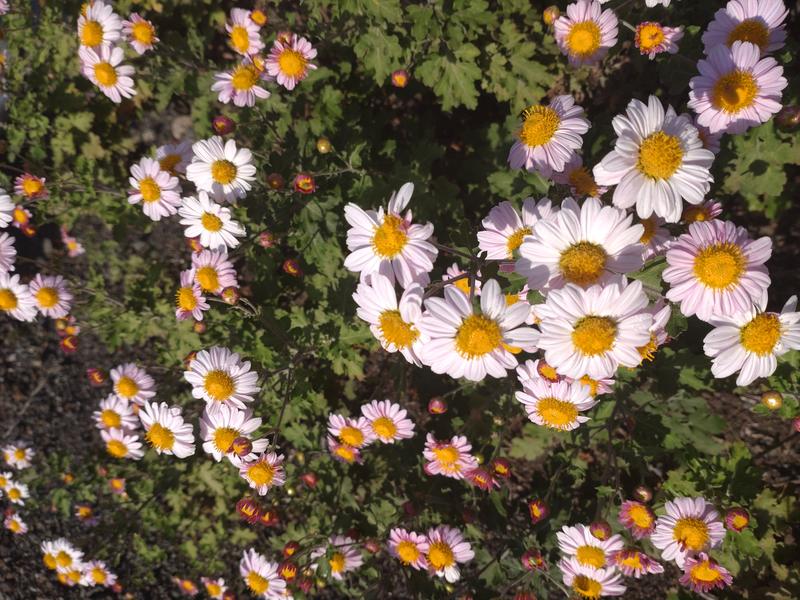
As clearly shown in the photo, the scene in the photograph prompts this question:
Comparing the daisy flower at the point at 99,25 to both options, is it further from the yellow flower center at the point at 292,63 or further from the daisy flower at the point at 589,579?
the daisy flower at the point at 589,579

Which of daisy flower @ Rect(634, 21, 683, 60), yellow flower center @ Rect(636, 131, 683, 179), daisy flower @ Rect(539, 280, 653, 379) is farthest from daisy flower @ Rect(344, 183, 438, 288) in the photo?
daisy flower @ Rect(634, 21, 683, 60)

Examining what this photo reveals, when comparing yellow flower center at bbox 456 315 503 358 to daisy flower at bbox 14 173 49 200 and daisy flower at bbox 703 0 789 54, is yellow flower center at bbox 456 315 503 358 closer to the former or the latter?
daisy flower at bbox 703 0 789 54

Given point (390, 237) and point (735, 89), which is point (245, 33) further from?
point (735, 89)

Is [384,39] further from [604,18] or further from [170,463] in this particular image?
[170,463]

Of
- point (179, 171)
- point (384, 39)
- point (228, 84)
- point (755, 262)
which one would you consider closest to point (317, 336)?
point (179, 171)

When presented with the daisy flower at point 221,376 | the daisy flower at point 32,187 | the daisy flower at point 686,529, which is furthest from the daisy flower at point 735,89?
the daisy flower at point 32,187

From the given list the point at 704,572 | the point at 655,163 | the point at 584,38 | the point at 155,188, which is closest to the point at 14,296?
the point at 155,188
